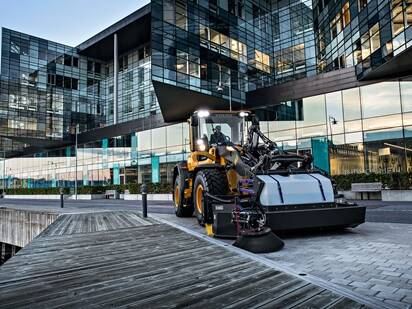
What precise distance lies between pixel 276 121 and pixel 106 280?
27.2 m

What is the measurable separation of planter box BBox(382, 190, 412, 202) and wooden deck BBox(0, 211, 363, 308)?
14807mm

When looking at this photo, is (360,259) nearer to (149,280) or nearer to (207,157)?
(149,280)

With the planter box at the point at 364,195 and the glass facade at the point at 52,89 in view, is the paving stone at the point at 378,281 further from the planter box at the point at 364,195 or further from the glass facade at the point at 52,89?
the glass facade at the point at 52,89

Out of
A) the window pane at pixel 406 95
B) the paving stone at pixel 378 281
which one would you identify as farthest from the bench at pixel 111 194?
the paving stone at pixel 378 281

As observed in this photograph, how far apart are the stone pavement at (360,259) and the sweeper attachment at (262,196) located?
→ 13.5 inches

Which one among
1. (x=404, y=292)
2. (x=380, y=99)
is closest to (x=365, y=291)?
(x=404, y=292)

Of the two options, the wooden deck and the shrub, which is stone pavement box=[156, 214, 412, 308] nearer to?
the wooden deck

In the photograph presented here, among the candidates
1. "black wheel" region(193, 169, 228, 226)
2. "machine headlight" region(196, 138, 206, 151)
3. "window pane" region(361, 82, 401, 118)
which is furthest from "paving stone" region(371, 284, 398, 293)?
"window pane" region(361, 82, 401, 118)

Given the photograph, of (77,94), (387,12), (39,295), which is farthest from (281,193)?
(77,94)

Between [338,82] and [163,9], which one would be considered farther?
[163,9]

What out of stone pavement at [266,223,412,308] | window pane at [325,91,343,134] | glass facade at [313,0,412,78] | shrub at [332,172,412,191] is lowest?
stone pavement at [266,223,412,308]

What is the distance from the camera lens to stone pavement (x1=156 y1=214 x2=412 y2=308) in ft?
11.0

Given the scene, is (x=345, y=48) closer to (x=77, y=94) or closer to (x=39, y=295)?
(x=39, y=295)

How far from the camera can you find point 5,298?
10.4ft
